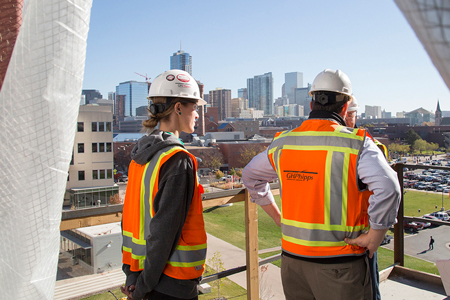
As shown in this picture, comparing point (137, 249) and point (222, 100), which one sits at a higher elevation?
point (222, 100)

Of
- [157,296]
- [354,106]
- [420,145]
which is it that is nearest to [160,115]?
[157,296]

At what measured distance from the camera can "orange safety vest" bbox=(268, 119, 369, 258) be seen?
4.90 feet

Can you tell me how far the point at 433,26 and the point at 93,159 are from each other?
28848 millimetres

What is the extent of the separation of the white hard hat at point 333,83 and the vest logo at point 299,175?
0.53m

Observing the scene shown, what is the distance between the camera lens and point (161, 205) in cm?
Result: 139

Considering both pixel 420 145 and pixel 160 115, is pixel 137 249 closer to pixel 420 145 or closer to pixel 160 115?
pixel 160 115

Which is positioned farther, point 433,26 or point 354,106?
point 354,106

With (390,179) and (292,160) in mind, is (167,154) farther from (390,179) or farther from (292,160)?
(390,179)

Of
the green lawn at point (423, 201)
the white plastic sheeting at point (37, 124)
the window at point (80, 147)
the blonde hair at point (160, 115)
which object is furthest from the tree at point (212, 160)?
the white plastic sheeting at point (37, 124)

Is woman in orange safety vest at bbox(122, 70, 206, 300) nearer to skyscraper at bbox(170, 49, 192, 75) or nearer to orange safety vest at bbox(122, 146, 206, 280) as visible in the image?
orange safety vest at bbox(122, 146, 206, 280)

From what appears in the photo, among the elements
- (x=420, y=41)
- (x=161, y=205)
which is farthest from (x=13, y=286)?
(x=420, y=41)

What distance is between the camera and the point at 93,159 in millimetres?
27172

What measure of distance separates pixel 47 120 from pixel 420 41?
689 millimetres

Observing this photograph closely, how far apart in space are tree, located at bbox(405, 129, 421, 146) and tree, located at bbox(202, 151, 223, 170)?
33.1 m
